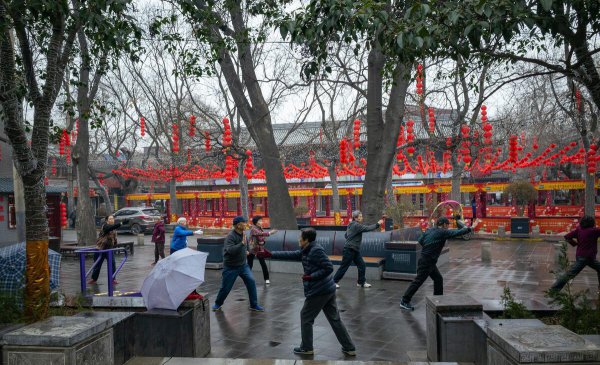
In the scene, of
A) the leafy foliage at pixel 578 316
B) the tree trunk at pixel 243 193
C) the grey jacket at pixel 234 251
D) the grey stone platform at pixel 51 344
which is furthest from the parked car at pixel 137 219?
the leafy foliage at pixel 578 316

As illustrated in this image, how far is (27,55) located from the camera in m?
5.65

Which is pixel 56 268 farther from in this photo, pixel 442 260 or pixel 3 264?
pixel 442 260

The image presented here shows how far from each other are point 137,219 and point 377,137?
63.1 feet

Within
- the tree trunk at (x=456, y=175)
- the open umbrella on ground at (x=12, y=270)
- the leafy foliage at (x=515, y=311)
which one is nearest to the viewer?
the leafy foliage at (x=515, y=311)

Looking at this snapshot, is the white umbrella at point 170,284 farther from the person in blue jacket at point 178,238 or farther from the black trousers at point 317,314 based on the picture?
the person in blue jacket at point 178,238

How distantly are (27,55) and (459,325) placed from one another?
561 centimetres

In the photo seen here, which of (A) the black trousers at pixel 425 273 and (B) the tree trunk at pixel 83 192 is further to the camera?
(B) the tree trunk at pixel 83 192

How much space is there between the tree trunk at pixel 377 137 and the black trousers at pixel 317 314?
24.9ft

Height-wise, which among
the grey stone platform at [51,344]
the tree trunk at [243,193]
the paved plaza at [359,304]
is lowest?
the paved plaza at [359,304]

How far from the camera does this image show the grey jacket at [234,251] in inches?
298

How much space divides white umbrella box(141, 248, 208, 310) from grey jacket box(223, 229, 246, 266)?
6.61 feet

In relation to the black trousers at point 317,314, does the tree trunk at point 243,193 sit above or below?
above

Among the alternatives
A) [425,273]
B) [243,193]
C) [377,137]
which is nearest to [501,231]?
[377,137]

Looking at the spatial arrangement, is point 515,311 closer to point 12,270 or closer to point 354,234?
point 354,234
